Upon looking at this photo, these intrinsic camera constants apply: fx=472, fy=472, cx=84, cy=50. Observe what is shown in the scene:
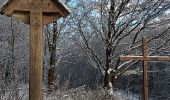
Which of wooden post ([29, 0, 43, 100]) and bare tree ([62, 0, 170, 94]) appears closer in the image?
wooden post ([29, 0, 43, 100])

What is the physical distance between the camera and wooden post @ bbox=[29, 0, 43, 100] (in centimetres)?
559

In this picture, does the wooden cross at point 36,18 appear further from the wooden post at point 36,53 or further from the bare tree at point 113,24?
the bare tree at point 113,24

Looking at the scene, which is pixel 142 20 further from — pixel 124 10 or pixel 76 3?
pixel 76 3

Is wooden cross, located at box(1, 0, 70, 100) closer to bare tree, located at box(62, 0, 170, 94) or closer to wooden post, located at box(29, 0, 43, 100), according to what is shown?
wooden post, located at box(29, 0, 43, 100)

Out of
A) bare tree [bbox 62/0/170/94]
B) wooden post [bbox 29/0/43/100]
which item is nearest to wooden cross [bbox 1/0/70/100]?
wooden post [bbox 29/0/43/100]

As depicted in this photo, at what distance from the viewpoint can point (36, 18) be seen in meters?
5.77

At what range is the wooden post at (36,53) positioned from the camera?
559 cm

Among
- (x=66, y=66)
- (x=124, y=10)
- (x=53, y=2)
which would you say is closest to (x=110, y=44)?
(x=124, y=10)

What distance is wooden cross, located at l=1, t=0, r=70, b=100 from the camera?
560 centimetres

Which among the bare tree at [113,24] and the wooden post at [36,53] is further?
the bare tree at [113,24]

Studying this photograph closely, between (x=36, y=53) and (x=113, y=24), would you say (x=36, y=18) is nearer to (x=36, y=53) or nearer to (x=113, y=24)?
(x=36, y=53)

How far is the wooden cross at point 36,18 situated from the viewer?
18.4ft


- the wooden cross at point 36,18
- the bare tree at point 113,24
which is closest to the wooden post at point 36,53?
the wooden cross at point 36,18

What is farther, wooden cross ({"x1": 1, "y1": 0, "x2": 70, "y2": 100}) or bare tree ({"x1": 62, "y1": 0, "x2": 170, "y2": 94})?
bare tree ({"x1": 62, "y1": 0, "x2": 170, "y2": 94})
